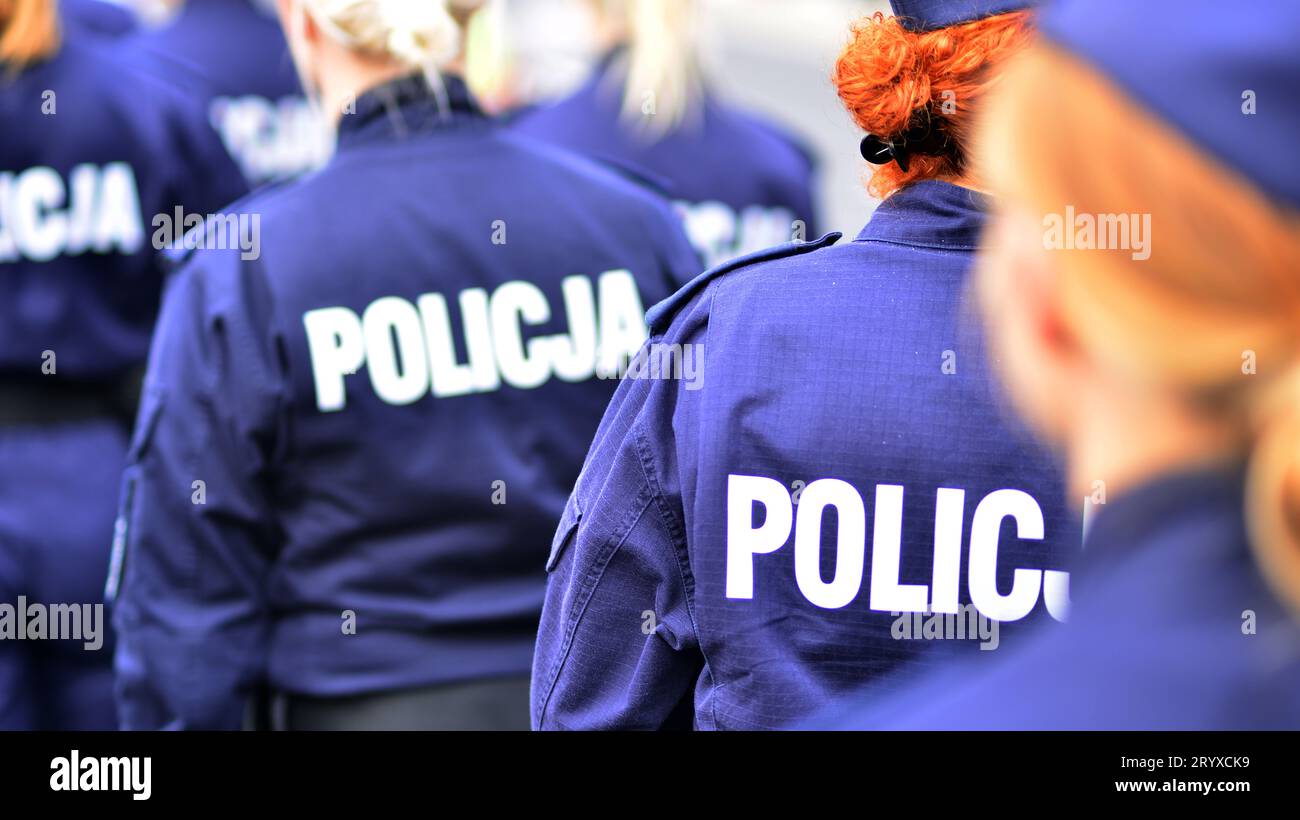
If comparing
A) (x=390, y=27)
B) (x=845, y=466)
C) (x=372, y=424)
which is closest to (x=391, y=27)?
Answer: (x=390, y=27)

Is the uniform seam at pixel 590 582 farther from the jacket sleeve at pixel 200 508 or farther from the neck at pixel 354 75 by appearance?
the neck at pixel 354 75

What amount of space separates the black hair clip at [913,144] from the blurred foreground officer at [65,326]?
1784 mm

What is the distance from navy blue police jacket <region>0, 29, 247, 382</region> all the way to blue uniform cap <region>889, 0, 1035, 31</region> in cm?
180

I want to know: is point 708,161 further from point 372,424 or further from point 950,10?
point 950,10

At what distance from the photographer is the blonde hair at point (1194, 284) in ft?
2.40

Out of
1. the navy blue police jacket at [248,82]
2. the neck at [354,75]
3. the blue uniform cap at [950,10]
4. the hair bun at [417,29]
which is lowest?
the blue uniform cap at [950,10]

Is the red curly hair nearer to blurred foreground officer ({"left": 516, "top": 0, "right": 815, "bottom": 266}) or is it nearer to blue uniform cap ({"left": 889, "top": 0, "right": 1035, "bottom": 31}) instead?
blue uniform cap ({"left": 889, "top": 0, "right": 1035, "bottom": 31})

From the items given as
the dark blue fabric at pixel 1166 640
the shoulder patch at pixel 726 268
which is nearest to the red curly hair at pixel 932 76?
the shoulder patch at pixel 726 268

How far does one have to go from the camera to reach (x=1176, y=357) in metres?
0.76

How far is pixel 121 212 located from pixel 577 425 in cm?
115

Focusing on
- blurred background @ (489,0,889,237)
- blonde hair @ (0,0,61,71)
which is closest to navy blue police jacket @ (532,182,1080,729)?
blonde hair @ (0,0,61,71)
